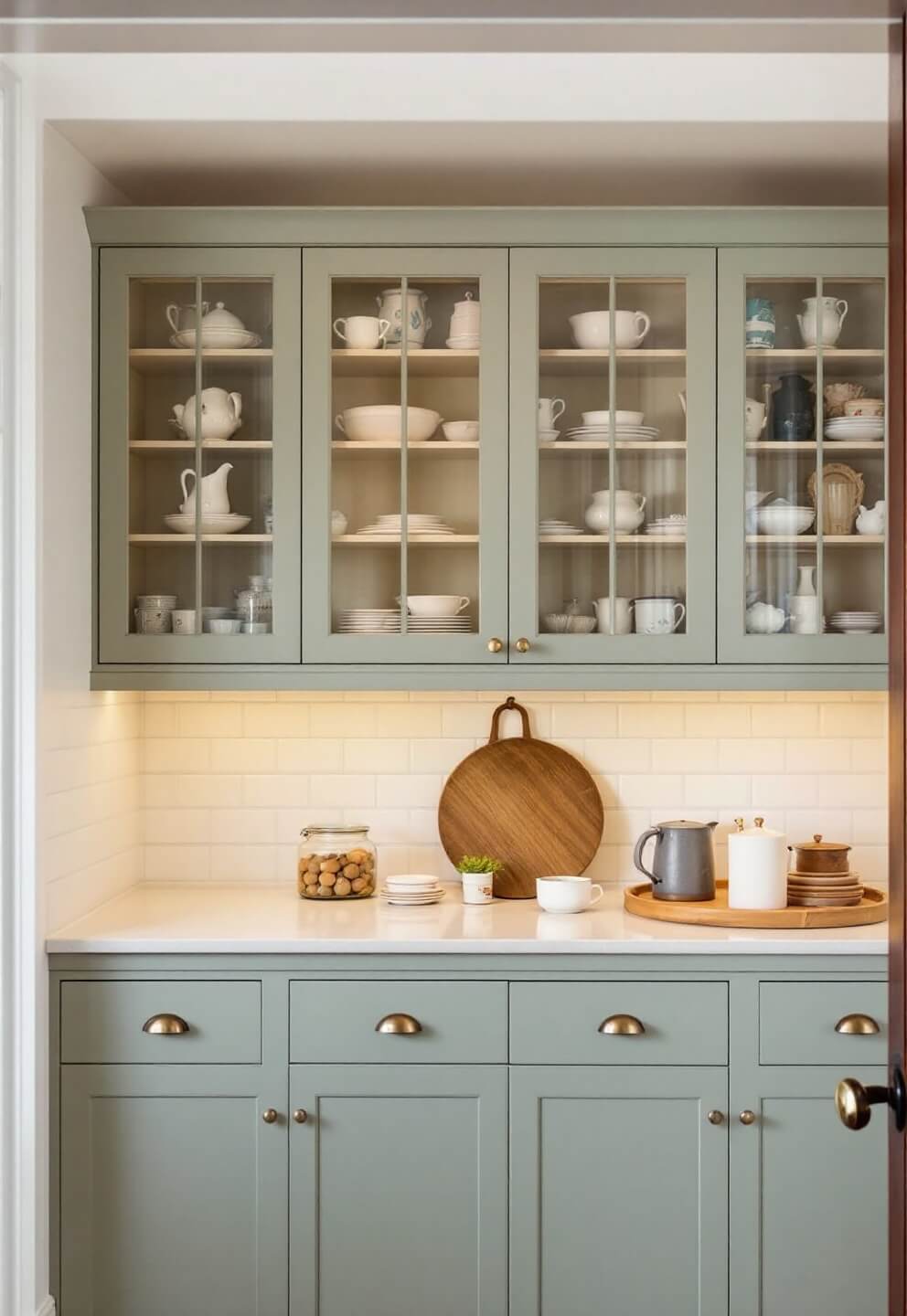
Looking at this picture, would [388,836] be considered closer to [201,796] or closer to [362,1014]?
[201,796]

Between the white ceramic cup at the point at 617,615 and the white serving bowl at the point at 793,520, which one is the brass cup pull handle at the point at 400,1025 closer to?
the white ceramic cup at the point at 617,615

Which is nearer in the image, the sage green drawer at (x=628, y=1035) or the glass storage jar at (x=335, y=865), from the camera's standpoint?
the sage green drawer at (x=628, y=1035)

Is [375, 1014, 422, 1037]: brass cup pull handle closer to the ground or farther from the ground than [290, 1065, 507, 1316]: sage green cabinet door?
farther from the ground

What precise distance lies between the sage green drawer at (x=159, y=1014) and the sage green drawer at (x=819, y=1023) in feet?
3.33

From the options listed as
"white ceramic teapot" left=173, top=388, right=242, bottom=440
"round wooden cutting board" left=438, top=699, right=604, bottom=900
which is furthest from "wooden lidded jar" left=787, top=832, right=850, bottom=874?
"white ceramic teapot" left=173, top=388, right=242, bottom=440

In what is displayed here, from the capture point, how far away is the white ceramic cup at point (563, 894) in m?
2.61

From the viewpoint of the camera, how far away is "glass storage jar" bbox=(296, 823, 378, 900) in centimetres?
276

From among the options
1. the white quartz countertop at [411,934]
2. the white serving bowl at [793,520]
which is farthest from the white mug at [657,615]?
the white quartz countertop at [411,934]

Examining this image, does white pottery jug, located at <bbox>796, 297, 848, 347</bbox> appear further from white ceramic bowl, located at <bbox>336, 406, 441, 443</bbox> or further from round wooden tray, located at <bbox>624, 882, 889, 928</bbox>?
round wooden tray, located at <bbox>624, 882, 889, 928</bbox>

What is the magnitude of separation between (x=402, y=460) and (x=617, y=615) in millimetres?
590

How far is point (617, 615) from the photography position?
2.65 metres

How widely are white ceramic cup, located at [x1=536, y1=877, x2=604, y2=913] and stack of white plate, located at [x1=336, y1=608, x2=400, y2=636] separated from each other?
656mm

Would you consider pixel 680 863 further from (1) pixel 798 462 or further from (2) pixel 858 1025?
(1) pixel 798 462

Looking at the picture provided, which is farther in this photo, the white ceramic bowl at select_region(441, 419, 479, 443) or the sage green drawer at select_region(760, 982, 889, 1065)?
the white ceramic bowl at select_region(441, 419, 479, 443)
